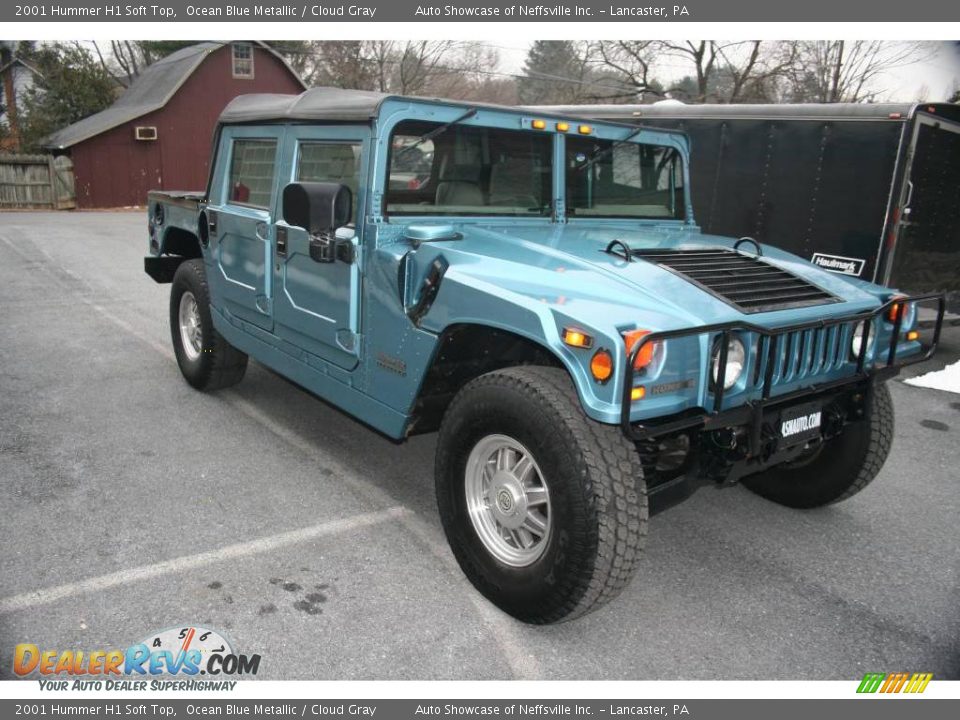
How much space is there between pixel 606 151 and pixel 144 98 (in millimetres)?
27850

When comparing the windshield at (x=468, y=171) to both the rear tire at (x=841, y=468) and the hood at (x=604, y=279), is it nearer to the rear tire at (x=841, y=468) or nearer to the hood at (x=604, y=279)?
the hood at (x=604, y=279)

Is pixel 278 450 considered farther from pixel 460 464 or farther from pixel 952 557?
pixel 952 557

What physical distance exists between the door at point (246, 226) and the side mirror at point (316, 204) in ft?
3.49

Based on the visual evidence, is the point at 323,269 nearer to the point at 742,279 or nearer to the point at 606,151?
the point at 606,151

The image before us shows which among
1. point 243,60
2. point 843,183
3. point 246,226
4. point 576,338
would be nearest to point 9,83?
point 243,60

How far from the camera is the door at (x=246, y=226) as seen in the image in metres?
4.46

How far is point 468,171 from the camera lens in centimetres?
377

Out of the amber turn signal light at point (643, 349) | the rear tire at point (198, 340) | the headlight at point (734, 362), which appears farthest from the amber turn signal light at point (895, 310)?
the rear tire at point (198, 340)

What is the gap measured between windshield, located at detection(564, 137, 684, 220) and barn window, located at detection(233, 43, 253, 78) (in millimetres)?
27152

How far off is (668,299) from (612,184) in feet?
5.35

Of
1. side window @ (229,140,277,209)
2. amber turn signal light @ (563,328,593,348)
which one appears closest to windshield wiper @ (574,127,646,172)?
amber turn signal light @ (563,328,593,348)

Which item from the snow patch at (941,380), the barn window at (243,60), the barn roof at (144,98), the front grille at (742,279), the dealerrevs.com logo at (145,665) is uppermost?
the barn window at (243,60)

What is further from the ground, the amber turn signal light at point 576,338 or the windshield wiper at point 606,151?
the windshield wiper at point 606,151

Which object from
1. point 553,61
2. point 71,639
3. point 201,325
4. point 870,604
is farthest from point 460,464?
point 553,61
